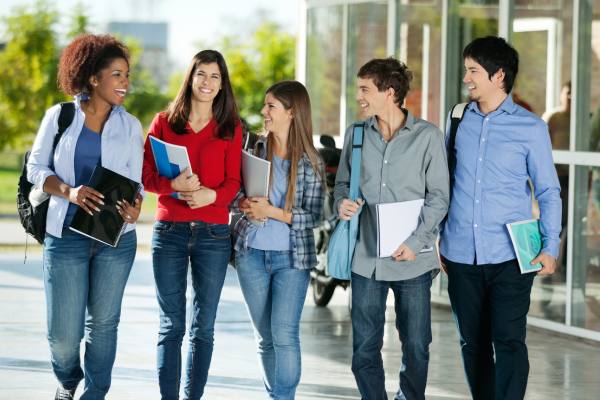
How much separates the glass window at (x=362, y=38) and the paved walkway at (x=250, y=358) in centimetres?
194

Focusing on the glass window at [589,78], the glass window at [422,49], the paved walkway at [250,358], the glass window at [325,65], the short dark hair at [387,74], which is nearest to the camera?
the short dark hair at [387,74]

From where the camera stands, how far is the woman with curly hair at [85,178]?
524 centimetres

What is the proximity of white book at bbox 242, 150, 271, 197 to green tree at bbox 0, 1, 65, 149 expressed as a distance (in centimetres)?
2270

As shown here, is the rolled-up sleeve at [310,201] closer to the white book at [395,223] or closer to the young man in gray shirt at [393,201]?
the young man in gray shirt at [393,201]

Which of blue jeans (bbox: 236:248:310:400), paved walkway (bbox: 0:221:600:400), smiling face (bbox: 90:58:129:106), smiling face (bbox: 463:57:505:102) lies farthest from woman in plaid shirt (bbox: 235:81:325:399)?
paved walkway (bbox: 0:221:600:400)

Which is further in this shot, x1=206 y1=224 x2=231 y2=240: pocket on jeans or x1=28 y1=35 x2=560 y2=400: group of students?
x1=206 y1=224 x2=231 y2=240: pocket on jeans

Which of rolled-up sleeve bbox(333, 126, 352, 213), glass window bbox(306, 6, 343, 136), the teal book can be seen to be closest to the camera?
the teal book

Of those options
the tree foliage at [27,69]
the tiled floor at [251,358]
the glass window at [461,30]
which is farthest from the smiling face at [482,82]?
the tree foliage at [27,69]

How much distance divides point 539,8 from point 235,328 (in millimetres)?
3127

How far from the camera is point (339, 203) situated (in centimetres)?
530

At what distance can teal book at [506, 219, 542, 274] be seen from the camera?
5109 millimetres

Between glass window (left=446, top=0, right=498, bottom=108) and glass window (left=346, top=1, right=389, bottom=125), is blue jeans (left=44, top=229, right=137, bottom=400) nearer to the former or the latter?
glass window (left=446, top=0, right=498, bottom=108)

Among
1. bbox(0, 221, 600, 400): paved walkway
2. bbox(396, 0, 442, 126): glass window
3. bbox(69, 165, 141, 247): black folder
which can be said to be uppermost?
bbox(396, 0, 442, 126): glass window

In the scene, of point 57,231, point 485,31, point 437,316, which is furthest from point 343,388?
point 485,31
